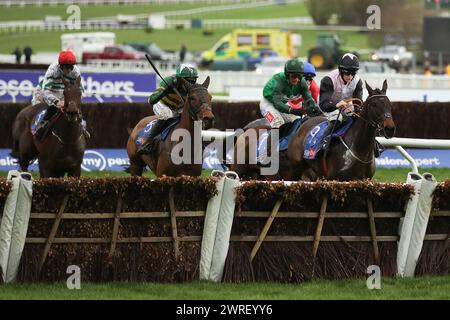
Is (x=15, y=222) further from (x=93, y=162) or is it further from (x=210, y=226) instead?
(x=93, y=162)

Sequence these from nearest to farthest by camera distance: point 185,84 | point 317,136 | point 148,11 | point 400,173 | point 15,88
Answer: point 185,84, point 317,136, point 400,173, point 15,88, point 148,11

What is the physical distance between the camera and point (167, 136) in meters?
12.8

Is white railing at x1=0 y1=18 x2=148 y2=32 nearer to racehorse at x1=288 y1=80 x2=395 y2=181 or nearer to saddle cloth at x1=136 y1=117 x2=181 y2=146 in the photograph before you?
saddle cloth at x1=136 y1=117 x2=181 y2=146

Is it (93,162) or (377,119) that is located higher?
(377,119)

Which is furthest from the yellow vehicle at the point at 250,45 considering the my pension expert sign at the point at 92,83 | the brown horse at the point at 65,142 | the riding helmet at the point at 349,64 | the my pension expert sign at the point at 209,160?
the riding helmet at the point at 349,64

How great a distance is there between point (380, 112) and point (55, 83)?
13.4 ft

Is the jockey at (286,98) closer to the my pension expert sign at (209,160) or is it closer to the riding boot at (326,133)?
the riding boot at (326,133)

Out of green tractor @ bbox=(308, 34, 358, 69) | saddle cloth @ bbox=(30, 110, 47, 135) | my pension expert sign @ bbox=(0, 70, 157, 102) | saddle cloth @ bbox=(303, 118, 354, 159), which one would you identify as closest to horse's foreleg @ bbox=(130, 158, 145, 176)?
saddle cloth @ bbox=(30, 110, 47, 135)

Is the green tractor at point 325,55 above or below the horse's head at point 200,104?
below

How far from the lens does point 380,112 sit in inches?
470

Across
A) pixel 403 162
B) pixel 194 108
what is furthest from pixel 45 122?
pixel 403 162

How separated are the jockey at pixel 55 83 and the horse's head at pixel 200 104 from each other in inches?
73.5

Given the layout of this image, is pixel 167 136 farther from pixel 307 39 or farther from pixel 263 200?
pixel 307 39

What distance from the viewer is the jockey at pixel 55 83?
1357cm
